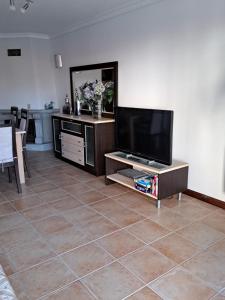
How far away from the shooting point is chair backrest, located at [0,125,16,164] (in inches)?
128

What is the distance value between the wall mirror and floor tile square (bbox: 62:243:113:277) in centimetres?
243

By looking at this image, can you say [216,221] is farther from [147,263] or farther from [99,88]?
[99,88]

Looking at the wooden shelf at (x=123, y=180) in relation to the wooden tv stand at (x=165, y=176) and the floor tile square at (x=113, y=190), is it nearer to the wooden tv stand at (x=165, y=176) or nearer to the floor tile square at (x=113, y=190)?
the wooden tv stand at (x=165, y=176)

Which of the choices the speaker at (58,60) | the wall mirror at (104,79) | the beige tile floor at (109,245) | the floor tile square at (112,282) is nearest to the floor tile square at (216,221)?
the beige tile floor at (109,245)

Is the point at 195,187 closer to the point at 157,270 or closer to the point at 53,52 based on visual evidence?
the point at 157,270

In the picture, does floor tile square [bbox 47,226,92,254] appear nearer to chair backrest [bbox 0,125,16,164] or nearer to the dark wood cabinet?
chair backrest [bbox 0,125,16,164]

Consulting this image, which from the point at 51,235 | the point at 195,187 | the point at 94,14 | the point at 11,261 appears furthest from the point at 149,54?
the point at 11,261

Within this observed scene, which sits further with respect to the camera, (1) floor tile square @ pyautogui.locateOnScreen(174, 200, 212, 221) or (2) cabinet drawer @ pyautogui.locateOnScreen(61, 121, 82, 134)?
(2) cabinet drawer @ pyautogui.locateOnScreen(61, 121, 82, 134)

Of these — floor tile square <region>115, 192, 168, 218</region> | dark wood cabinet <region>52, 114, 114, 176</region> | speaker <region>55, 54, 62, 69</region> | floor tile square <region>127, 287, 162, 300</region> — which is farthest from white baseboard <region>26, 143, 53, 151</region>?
floor tile square <region>127, 287, 162, 300</region>

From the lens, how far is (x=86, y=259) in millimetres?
2166

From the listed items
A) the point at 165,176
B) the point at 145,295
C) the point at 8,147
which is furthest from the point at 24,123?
the point at 145,295

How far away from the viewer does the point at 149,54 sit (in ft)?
11.5

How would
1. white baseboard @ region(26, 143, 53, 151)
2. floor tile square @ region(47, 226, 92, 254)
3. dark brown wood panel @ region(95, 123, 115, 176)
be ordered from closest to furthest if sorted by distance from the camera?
floor tile square @ region(47, 226, 92, 254)
dark brown wood panel @ region(95, 123, 115, 176)
white baseboard @ region(26, 143, 53, 151)

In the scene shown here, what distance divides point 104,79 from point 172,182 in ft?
6.88
